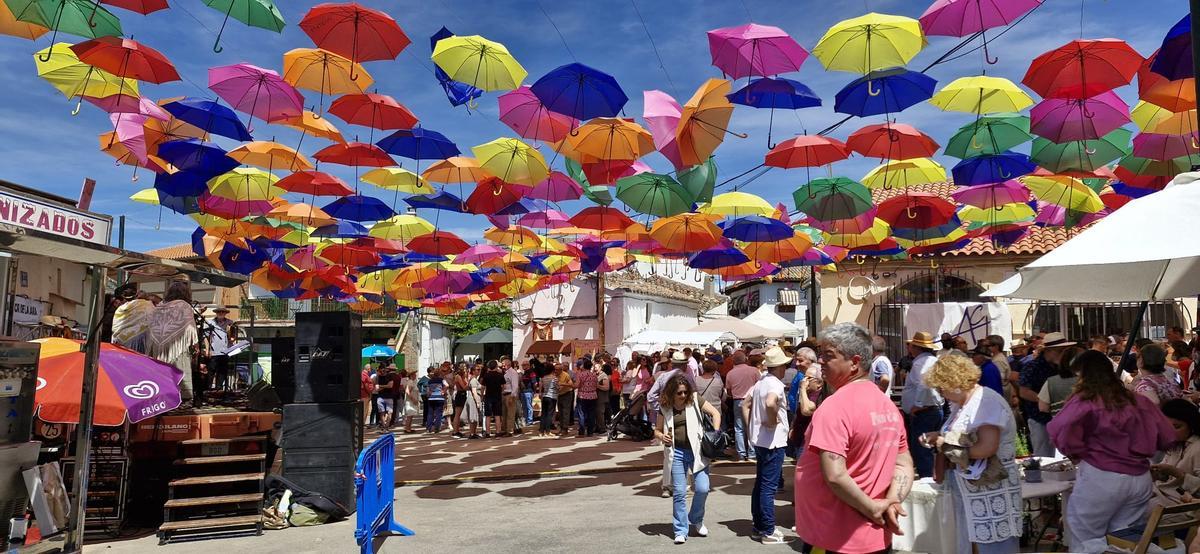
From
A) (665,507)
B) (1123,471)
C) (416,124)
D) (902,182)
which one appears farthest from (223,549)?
(902,182)

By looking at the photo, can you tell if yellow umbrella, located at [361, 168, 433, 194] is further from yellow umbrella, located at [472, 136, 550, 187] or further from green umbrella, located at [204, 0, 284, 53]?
green umbrella, located at [204, 0, 284, 53]

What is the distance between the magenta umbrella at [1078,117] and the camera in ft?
29.0

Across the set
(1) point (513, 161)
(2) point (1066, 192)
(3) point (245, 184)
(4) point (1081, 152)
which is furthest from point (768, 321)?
(3) point (245, 184)

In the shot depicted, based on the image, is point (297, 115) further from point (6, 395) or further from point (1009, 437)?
point (1009, 437)

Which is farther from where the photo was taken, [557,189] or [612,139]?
[557,189]

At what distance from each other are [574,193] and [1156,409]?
8.43 meters

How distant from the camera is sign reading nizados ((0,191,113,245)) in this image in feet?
20.4

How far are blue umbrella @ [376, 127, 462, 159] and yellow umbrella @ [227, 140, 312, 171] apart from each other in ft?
4.51

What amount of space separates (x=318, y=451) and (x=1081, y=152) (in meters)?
9.82

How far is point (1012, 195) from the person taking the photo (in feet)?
40.0

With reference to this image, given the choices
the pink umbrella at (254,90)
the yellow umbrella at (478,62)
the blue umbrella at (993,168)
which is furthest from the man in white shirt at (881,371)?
the pink umbrella at (254,90)

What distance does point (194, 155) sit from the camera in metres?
10.7

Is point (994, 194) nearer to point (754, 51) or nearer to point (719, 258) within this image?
point (719, 258)

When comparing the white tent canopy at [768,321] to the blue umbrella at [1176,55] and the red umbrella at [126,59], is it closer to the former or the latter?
the blue umbrella at [1176,55]
